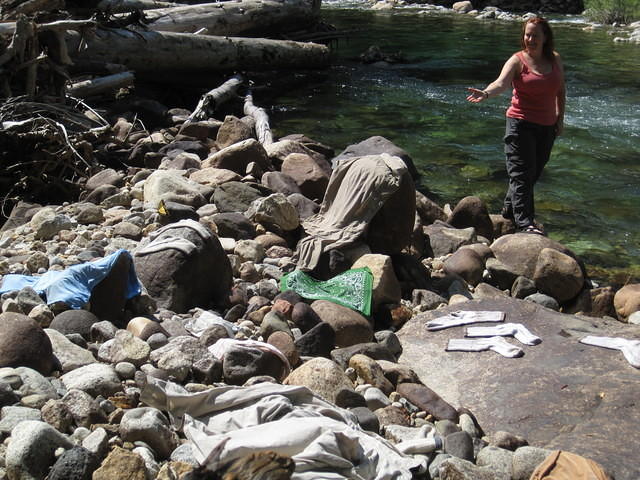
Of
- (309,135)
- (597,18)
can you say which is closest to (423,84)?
(309,135)

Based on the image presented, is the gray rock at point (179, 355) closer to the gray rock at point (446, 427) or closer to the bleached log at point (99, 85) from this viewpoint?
the gray rock at point (446, 427)

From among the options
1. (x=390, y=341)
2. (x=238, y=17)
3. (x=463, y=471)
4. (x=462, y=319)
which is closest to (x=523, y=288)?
(x=462, y=319)

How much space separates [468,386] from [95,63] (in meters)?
7.88

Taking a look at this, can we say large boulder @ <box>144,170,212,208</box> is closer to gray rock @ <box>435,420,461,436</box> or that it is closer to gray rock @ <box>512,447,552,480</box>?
gray rock @ <box>435,420,461,436</box>

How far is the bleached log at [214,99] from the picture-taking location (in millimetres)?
10395

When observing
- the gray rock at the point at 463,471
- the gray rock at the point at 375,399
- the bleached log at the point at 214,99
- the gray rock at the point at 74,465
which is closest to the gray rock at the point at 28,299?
the gray rock at the point at 74,465

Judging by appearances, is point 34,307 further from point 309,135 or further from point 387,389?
point 309,135

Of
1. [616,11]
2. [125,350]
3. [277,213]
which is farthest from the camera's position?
[616,11]

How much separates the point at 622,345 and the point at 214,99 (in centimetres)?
782

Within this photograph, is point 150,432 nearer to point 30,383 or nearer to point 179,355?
point 30,383

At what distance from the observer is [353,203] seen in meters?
5.98

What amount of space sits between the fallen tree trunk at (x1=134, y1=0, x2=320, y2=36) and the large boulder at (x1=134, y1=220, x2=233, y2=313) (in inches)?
312

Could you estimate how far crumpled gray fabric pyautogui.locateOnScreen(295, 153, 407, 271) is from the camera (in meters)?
5.83

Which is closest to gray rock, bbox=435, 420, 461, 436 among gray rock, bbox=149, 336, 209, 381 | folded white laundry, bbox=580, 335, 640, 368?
gray rock, bbox=149, 336, 209, 381
